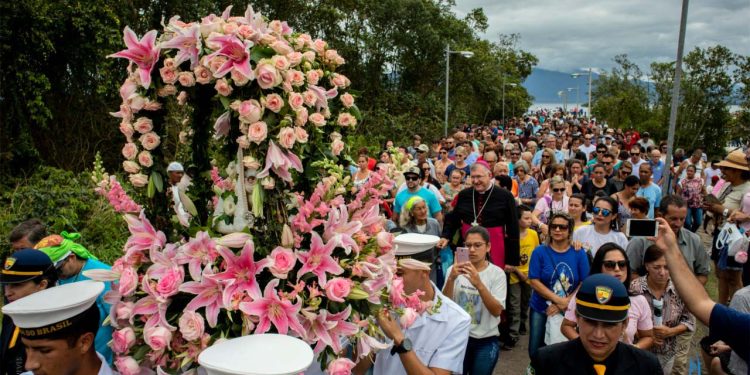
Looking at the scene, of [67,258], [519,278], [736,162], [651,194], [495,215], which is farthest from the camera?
[651,194]

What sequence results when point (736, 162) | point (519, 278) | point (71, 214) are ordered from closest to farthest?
point (519, 278)
point (736, 162)
point (71, 214)

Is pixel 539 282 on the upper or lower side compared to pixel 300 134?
lower

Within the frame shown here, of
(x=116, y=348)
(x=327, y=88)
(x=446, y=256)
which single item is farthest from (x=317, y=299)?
(x=446, y=256)

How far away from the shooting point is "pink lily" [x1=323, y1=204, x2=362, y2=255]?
253cm

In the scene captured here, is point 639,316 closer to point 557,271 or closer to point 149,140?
point 557,271

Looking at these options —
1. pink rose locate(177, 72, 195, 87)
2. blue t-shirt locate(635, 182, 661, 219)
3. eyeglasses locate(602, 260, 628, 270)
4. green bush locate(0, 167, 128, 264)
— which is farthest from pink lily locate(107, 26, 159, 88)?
blue t-shirt locate(635, 182, 661, 219)

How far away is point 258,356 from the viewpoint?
210 centimetres

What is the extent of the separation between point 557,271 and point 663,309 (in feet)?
3.07

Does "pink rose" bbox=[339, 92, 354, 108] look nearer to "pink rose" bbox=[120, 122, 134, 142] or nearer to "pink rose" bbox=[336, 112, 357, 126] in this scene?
"pink rose" bbox=[336, 112, 357, 126]

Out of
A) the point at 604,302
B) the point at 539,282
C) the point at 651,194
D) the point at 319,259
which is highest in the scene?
the point at 319,259

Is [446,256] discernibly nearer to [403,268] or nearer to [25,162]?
[403,268]

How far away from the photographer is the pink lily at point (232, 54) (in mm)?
2344

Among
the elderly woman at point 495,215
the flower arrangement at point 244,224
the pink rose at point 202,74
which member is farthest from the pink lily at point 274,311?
the elderly woman at point 495,215

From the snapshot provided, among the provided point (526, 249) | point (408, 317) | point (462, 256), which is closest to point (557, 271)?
point (462, 256)
